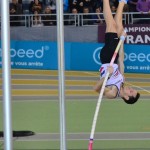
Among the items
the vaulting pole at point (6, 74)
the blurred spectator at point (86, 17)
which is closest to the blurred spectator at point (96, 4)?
the blurred spectator at point (86, 17)

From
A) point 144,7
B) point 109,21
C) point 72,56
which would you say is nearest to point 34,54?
point 72,56

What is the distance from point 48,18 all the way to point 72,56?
9.11 feet

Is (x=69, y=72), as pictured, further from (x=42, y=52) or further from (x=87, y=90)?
(x=87, y=90)

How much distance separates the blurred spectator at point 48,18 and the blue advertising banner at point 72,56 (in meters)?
1.47

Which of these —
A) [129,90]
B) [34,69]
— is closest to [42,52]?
[34,69]

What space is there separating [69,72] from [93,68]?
102 centimetres

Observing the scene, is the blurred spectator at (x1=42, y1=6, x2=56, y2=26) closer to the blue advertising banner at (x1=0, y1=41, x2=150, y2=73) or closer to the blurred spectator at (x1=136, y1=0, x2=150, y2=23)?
the blue advertising banner at (x1=0, y1=41, x2=150, y2=73)

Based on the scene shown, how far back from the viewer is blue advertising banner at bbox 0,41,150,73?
23.8 meters

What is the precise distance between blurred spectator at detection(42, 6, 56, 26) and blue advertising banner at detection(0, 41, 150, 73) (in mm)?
1468

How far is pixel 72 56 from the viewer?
976 inches

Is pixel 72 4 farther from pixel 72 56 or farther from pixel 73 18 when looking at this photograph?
pixel 72 56

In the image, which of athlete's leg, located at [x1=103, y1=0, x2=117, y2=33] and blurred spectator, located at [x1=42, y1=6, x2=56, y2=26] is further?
blurred spectator, located at [x1=42, y1=6, x2=56, y2=26]

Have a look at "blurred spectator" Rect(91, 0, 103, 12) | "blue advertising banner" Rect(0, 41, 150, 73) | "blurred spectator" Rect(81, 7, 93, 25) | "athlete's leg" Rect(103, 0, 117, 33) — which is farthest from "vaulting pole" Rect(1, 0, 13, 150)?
"blurred spectator" Rect(91, 0, 103, 12)

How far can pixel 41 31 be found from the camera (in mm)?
26312
